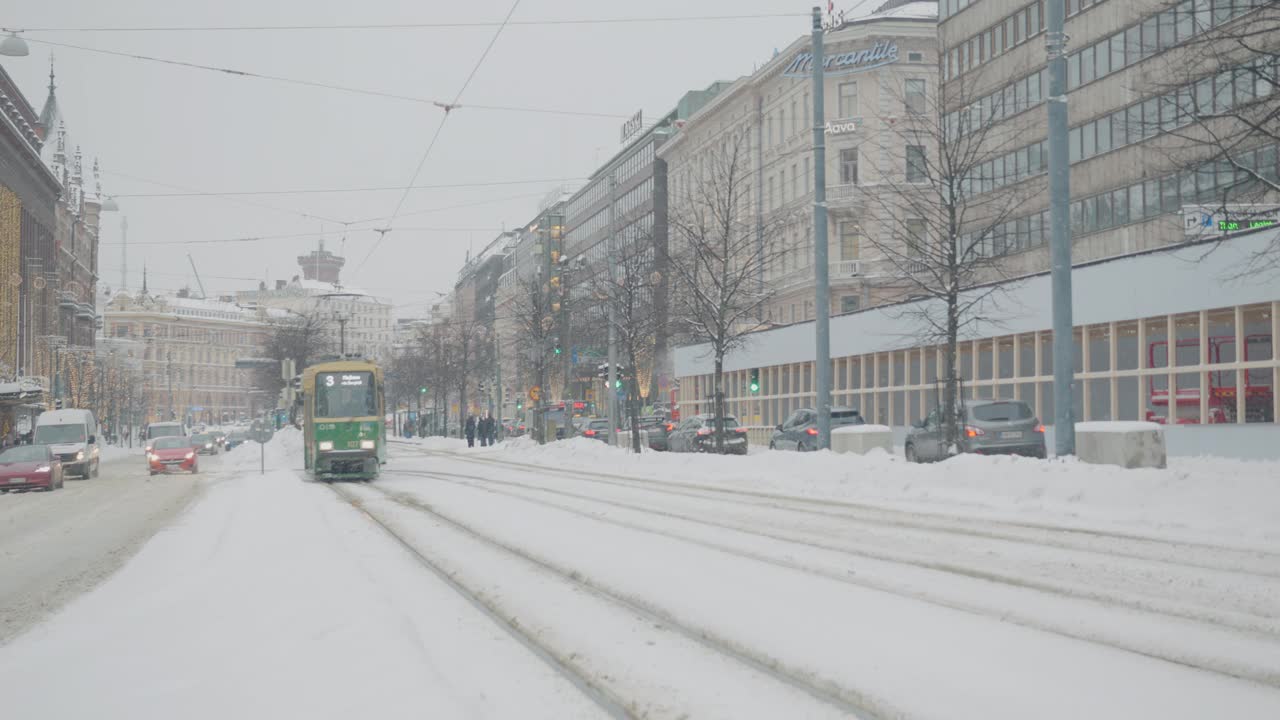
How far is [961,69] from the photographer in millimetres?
54438

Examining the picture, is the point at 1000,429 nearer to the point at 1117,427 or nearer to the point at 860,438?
the point at 860,438

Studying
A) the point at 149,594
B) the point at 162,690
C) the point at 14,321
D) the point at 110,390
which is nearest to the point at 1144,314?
the point at 149,594

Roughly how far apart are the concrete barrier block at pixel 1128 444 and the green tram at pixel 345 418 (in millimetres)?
20250

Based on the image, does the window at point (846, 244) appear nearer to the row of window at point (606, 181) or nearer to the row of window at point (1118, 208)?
the row of window at point (1118, 208)

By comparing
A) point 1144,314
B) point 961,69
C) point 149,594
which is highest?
point 961,69

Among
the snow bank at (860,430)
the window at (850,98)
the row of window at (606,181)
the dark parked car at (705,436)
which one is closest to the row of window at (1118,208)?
the dark parked car at (705,436)

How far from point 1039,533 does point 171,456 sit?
39.5 meters

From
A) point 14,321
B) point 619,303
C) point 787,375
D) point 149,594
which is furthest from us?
point 14,321

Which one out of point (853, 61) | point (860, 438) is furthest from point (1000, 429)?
point (853, 61)

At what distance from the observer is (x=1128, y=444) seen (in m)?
18.9

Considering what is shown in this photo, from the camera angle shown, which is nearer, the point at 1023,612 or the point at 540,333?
the point at 1023,612

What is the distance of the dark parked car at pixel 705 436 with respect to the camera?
42.2m

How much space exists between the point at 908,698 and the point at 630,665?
1734mm

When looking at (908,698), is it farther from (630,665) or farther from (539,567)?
(539,567)
